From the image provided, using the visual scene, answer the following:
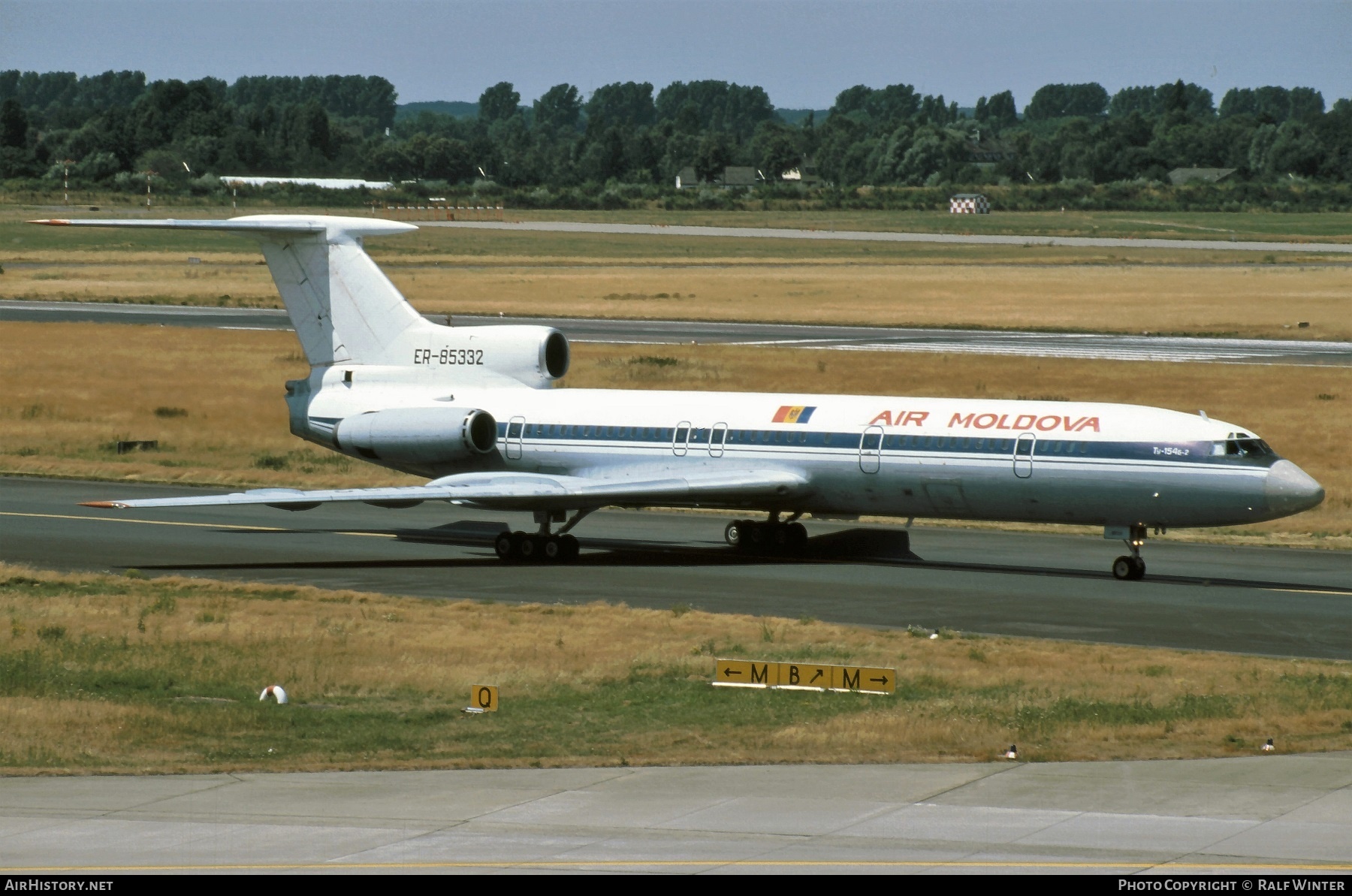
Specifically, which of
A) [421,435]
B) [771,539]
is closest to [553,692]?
[771,539]

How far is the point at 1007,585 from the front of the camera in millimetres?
33000

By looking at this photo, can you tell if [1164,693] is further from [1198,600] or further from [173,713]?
[173,713]

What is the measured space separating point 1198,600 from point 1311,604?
6.12 ft

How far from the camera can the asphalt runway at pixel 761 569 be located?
97.3 feet

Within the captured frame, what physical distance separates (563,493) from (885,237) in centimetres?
12748

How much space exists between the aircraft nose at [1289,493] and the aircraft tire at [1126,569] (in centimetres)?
289


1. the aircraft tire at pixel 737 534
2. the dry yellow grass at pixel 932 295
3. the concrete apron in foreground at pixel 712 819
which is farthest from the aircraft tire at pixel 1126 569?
the dry yellow grass at pixel 932 295

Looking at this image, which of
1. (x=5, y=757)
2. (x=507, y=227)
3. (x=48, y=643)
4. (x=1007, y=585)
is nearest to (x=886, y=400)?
(x=1007, y=585)

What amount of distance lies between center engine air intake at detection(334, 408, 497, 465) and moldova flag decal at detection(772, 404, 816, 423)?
244 inches

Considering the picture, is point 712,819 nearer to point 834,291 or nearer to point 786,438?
point 786,438

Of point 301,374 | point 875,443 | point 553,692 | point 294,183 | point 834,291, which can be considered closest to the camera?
point 553,692

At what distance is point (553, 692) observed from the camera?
23703 millimetres

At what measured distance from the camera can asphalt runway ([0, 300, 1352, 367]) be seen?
72.3 meters

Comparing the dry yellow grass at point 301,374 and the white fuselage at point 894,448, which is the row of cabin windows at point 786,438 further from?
the dry yellow grass at point 301,374
